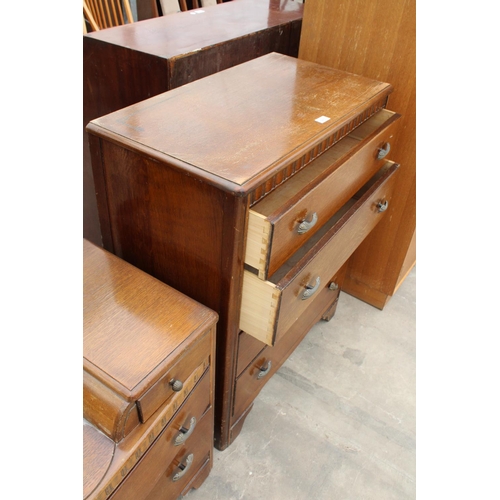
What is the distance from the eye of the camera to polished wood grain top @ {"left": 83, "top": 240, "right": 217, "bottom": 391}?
2.08ft

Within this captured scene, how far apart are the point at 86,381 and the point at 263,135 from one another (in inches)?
19.1

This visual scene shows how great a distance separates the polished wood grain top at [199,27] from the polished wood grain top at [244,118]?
0.19 m

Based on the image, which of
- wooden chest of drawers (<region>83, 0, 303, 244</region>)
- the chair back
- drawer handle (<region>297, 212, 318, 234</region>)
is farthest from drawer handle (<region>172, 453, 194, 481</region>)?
the chair back

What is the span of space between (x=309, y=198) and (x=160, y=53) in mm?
536

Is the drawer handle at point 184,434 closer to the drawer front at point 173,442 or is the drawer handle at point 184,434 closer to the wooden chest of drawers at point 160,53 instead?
the drawer front at point 173,442

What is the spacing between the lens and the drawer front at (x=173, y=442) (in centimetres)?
66

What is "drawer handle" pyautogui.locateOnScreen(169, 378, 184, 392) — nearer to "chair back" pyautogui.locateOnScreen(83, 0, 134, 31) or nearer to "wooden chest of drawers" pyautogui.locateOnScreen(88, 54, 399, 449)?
"wooden chest of drawers" pyautogui.locateOnScreen(88, 54, 399, 449)

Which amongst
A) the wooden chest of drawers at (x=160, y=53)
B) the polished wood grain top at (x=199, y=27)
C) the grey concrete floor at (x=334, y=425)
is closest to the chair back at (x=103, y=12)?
the polished wood grain top at (x=199, y=27)

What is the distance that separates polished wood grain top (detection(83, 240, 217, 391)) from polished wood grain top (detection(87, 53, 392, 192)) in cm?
22

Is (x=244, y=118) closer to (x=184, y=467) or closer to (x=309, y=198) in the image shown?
(x=309, y=198)

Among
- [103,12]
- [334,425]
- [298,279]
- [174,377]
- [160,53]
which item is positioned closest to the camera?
[174,377]

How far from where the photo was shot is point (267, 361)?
1.10 m

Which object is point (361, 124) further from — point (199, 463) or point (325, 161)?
point (199, 463)

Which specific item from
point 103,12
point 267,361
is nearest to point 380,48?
point 267,361
